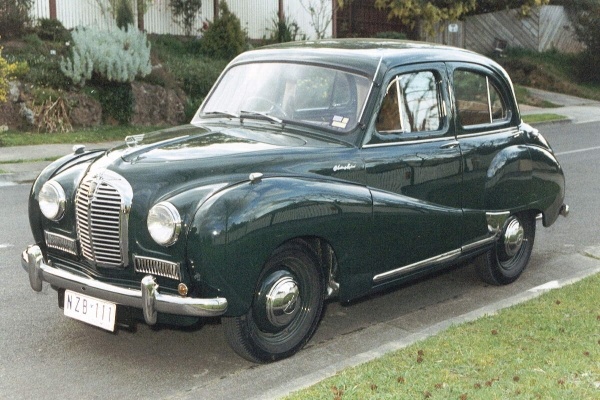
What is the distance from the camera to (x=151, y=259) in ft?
15.9

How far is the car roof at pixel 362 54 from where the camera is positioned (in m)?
6.03

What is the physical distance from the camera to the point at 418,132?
6191 mm

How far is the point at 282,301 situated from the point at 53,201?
1499 mm

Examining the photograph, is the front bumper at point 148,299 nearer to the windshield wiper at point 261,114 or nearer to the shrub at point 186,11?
the windshield wiper at point 261,114

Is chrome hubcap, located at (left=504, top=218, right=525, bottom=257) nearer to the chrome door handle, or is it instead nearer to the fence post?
the chrome door handle

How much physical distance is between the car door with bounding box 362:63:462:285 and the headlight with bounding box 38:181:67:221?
1.90 metres

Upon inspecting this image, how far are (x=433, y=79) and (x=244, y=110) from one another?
1383 mm

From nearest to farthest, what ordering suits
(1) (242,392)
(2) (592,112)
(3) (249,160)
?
(1) (242,392)
(3) (249,160)
(2) (592,112)

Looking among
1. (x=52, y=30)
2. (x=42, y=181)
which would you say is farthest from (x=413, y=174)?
(x=52, y=30)

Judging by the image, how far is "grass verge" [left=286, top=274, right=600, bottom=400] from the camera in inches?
176

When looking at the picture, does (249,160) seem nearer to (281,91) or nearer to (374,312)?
(281,91)

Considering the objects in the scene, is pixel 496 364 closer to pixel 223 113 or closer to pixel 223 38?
pixel 223 113

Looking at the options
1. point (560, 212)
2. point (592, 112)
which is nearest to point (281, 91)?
point (560, 212)

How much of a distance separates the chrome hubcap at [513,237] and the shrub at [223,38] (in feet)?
54.3
